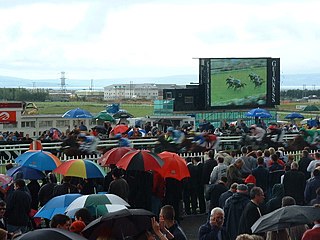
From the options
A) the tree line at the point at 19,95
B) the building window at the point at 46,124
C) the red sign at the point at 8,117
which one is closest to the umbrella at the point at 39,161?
the red sign at the point at 8,117

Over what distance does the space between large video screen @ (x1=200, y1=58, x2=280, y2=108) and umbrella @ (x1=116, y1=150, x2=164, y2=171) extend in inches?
1221

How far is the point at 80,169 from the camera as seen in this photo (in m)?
13.9

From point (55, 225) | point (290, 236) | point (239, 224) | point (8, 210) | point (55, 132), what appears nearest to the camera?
point (55, 225)

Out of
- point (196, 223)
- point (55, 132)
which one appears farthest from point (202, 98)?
point (196, 223)

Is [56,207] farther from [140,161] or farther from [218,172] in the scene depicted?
[218,172]

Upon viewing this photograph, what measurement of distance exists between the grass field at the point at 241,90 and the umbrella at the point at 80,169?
3166 centimetres

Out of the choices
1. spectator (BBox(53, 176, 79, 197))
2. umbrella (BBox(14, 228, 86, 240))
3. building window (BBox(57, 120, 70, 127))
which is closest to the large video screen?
building window (BBox(57, 120, 70, 127))

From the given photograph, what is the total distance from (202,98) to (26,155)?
2994cm

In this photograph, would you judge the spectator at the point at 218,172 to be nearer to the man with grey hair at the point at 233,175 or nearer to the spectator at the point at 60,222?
the man with grey hair at the point at 233,175

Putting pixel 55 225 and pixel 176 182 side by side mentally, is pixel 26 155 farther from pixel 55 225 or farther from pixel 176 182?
pixel 55 225

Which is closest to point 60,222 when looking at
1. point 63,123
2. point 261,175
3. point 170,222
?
point 170,222

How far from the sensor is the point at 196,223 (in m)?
16.3

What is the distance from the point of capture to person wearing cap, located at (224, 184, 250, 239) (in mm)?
10984

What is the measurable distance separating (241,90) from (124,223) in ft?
127
